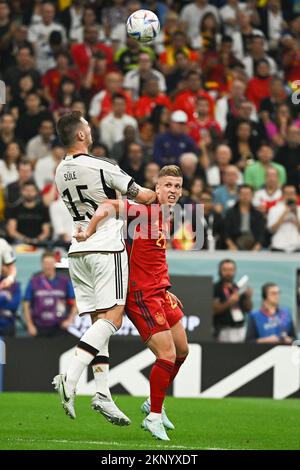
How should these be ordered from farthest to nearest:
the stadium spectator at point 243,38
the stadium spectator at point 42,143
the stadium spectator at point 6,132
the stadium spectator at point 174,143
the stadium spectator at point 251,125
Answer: the stadium spectator at point 243,38 → the stadium spectator at point 251,125 → the stadium spectator at point 42,143 → the stadium spectator at point 174,143 → the stadium spectator at point 6,132

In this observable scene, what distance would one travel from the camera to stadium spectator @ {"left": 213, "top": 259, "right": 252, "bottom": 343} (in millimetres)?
15742

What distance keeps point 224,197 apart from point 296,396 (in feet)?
12.2

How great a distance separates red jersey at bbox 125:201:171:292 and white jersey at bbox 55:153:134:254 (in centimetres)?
15

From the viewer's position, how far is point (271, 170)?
58.1 ft

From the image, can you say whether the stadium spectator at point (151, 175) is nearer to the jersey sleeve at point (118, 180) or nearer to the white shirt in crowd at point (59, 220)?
the white shirt in crowd at point (59, 220)

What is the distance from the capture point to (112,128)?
752 inches

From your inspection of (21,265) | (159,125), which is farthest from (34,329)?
(159,125)

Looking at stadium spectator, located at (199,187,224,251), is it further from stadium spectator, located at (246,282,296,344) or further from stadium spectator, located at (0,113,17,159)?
stadium spectator, located at (0,113,17,159)

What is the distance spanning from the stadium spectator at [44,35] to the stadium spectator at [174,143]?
3288 mm

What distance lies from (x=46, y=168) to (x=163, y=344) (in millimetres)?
8775

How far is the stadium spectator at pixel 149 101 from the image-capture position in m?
19.7

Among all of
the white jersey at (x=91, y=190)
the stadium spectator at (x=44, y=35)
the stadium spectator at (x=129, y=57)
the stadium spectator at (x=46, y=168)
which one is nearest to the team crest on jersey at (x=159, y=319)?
the white jersey at (x=91, y=190)

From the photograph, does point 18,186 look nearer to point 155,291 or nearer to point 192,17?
point 192,17

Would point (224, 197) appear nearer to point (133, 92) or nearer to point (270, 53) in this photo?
point (133, 92)
